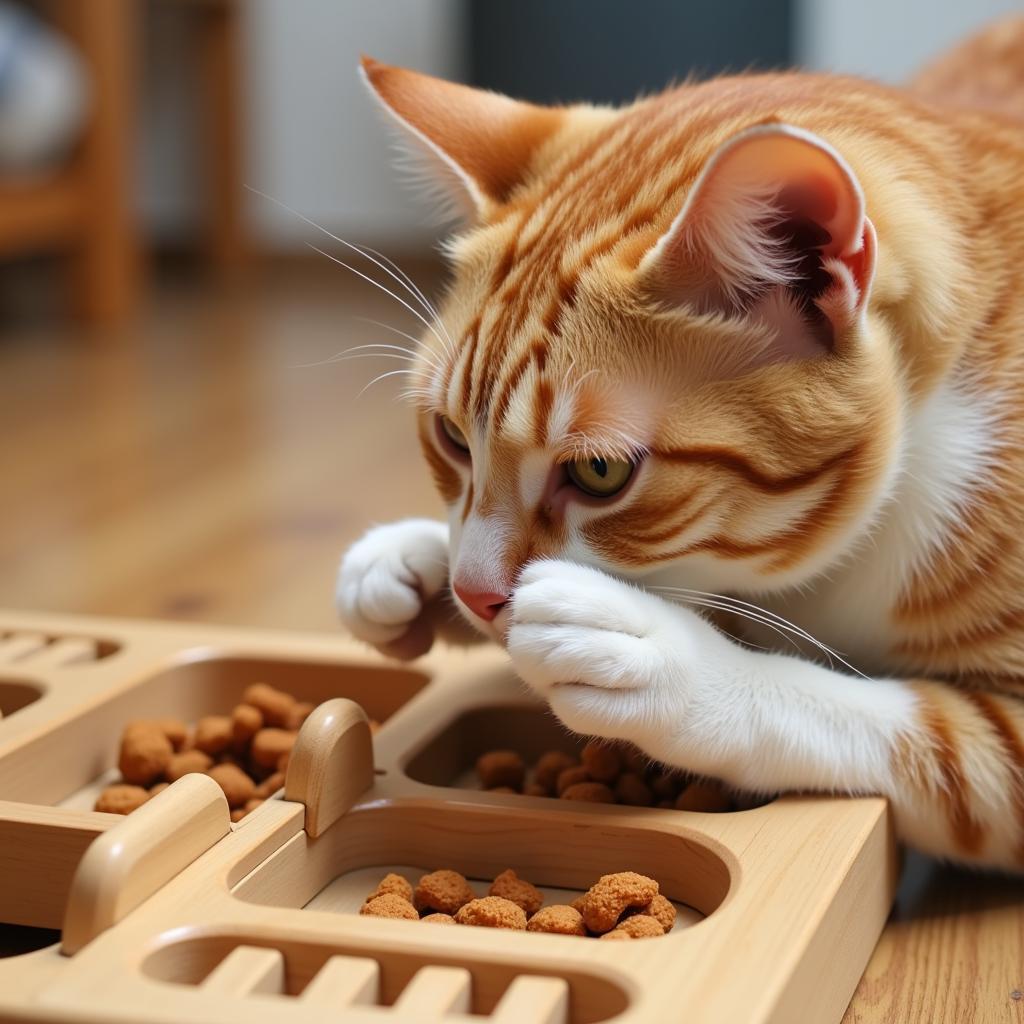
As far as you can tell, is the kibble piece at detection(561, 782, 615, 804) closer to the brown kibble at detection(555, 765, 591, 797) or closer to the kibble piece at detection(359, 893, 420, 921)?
the brown kibble at detection(555, 765, 591, 797)

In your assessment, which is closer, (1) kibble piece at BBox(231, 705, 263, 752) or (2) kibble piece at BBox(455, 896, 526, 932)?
(2) kibble piece at BBox(455, 896, 526, 932)

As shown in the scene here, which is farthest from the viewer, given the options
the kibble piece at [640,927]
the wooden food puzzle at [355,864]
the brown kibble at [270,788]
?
the brown kibble at [270,788]

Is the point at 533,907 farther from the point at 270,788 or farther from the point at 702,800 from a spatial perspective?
the point at 270,788

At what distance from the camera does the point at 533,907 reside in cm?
93

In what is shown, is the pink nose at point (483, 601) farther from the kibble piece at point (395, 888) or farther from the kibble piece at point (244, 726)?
the kibble piece at point (244, 726)

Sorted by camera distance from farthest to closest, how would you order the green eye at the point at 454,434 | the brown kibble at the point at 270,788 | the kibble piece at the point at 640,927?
the brown kibble at the point at 270,788
the green eye at the point at 454,434
the kibble piece at the point at 640,927

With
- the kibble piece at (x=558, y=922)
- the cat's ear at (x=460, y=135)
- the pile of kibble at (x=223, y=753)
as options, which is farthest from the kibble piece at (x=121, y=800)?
the cat's ear at (x=460, y=135)

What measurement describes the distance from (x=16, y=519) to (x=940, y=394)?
1.39 m

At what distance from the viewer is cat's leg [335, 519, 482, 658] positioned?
1.10 metres

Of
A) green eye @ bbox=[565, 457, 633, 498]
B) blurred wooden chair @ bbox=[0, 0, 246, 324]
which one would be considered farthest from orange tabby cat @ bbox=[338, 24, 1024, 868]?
blurred wooden chair @ bbox=[0, 0, 246, 324]

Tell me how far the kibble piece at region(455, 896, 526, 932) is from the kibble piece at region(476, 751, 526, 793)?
220 millimetres

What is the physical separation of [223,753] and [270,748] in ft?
0.20

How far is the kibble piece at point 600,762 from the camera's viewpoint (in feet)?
3.48

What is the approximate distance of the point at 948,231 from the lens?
3.21ft
